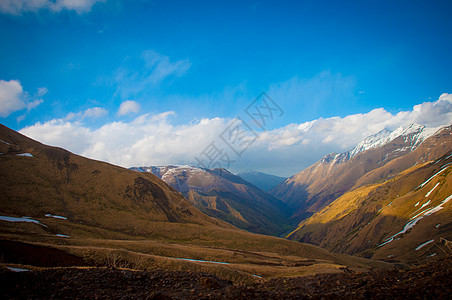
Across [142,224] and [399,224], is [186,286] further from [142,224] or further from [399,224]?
[399,224]

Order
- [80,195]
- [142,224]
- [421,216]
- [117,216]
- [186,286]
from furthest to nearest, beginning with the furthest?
[421,216], [80,195], [117,216], [142,224], [186,286]

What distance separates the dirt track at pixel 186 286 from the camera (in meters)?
9.34

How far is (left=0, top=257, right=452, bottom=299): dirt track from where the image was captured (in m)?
9.34

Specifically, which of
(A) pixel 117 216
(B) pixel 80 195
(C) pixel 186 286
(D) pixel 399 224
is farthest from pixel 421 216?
(B) pixel 80 195

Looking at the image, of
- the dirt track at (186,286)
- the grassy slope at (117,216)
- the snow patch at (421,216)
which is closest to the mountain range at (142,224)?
the grassy slope at (117,216)

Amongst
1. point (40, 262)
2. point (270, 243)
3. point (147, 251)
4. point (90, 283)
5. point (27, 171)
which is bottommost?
point (270, 243)

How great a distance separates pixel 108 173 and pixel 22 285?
99500 millimetres

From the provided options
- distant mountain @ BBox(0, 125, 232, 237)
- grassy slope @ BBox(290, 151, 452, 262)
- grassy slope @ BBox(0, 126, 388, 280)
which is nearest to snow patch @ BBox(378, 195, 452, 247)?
grassy slope @ BBox(290, 151, 452, 262)

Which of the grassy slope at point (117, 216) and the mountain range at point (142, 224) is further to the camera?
the grassy slope at point (117, 216)

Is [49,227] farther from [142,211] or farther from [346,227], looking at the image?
[346,227]

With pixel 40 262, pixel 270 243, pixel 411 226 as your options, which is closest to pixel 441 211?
pixel 411 226

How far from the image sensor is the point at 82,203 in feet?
251

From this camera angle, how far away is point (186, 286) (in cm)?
1484

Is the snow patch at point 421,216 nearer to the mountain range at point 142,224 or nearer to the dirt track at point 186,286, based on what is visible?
the mountain range at point 142,224
